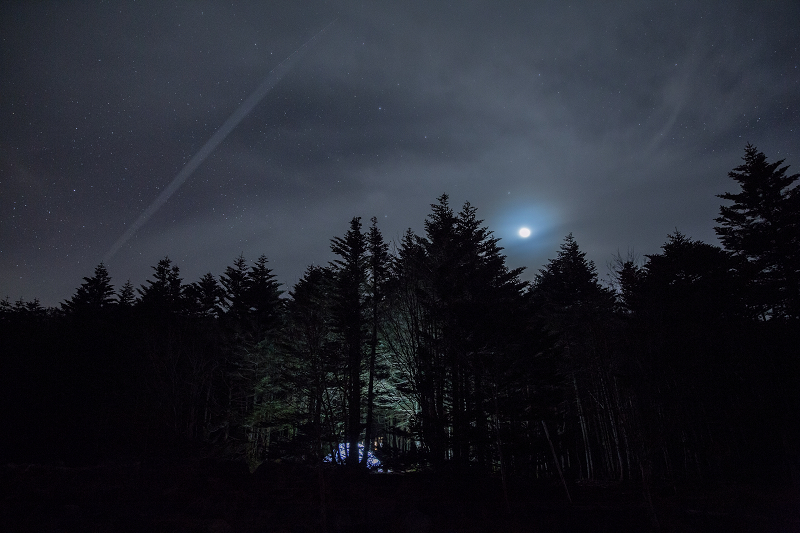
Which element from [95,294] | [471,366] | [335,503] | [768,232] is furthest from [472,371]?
[95,294]

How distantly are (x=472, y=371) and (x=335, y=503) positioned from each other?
8.77m

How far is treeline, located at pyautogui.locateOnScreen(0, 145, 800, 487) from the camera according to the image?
19484 millimetres

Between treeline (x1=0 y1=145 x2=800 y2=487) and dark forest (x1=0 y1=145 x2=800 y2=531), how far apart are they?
15 centimetres

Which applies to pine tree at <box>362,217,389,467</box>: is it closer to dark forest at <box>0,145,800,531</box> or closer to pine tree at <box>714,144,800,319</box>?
dark forest at <box>0,145,800,531</box>

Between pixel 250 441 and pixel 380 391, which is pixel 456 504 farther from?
pixel 250 441

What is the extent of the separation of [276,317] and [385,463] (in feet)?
63.2

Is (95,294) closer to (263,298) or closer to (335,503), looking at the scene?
(263,298)

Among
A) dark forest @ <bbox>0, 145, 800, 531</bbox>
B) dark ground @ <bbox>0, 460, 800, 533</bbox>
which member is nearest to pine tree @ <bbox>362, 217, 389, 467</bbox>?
dark forest @ <bbox>0, 145, 800, 531</bbox>

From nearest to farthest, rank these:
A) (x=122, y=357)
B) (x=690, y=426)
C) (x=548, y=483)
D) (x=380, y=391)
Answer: (x=548, y=483), (x=690, y=426), (x=380, y=391), (x=122, y=357)

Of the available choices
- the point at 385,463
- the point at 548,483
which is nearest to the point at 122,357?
the point at 385,463

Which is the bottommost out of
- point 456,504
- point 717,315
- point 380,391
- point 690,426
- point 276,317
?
point 456,504

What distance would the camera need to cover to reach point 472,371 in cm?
1970

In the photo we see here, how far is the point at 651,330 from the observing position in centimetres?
1934

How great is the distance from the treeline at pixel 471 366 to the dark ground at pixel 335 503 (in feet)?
5.30
